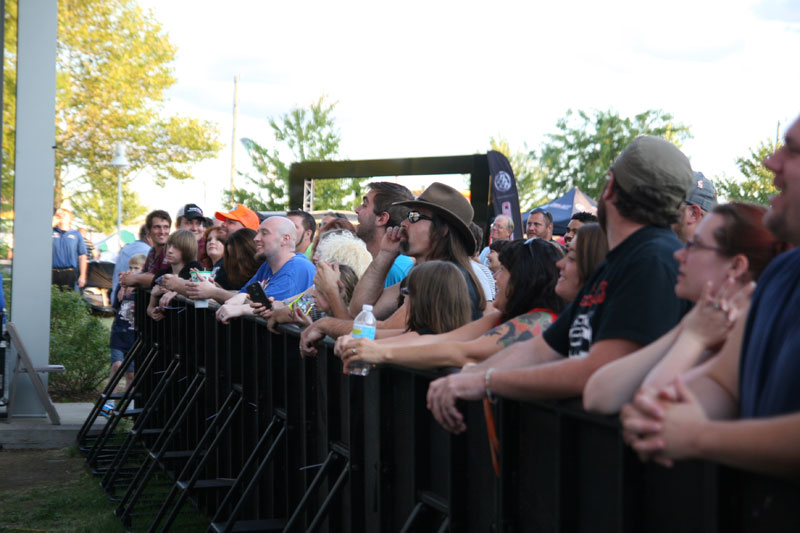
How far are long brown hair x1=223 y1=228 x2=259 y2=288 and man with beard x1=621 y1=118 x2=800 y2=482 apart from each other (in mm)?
6159

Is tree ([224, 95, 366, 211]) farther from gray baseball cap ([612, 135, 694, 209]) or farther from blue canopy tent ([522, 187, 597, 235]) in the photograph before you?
gray baseball cap ([612, 135, 694, 209])

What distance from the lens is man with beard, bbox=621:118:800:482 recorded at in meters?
1.86

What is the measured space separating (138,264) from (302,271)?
17.3 ft

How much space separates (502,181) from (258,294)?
1011 cm

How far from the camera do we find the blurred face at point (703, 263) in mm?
2541

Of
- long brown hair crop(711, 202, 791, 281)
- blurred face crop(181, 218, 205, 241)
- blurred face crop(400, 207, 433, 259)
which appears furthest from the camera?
blurred face crop(181, 218, 205, 241)

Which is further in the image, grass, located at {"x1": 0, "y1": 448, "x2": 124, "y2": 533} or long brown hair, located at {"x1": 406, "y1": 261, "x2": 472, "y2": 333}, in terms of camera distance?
grass, located at {"x1": 0, "y1": 448, "x2": 124, "y2": 533}

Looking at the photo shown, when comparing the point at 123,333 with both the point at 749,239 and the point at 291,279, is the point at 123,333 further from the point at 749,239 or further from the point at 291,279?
the point at 749,239

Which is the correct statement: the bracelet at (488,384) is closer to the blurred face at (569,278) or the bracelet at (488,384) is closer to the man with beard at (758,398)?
the blurred face at (569,278)

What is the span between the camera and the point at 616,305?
281 centimetres

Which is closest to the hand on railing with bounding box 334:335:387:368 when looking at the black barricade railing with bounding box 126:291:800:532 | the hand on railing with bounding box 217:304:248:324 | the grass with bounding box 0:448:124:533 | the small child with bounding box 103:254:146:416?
the black barricade railing with bounding box 126:291:800:532

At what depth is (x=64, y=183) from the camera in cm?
3347

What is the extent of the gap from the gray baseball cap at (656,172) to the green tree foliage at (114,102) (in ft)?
80.0

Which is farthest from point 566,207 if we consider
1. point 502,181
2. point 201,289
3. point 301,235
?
point 201,289
